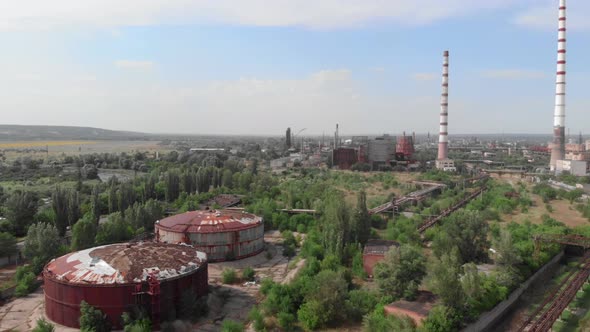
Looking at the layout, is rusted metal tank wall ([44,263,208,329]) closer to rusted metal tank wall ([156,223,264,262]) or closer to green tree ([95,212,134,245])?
rusted metal tank wall ([156,223,264,262])

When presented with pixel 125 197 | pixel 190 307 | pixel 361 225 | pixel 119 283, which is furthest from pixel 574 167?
pixel 119 283

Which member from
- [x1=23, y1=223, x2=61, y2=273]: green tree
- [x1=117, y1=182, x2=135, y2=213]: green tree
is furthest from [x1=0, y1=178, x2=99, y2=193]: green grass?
[x1=23, y1=223, x2=61, y2=273]: green tree

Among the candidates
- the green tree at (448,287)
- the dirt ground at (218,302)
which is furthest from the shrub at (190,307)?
the green tree at (448,287)

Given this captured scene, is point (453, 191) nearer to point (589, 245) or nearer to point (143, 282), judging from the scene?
point (589, 245)

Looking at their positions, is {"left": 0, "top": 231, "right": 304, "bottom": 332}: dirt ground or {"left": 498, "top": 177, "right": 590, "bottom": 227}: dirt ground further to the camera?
{"left": 498, "top": 177, "right": 590, "bottom": 227}: dirt ground

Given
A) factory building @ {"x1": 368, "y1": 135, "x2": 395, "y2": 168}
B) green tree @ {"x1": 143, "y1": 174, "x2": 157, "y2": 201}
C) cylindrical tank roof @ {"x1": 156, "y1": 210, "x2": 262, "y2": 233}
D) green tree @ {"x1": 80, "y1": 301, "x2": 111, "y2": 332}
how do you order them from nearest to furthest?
1. green tree @ {"x1": 80, "y1": 301, "x2": 111, "y2": 332}
2. cylindrical tank roof @ {"x1": 156, "y1": 210, "x2": 262, "y2": 233}
3. green tree @ {"x1": 143, "y1": 174, "x2": 157, "y2": 201}
4. factory building @ {"x1": 368, "y1": 135, "x2": 395, "y2": 168}

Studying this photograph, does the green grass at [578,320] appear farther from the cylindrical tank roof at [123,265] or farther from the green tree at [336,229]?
the cylindrical tank roof at [123,265]
